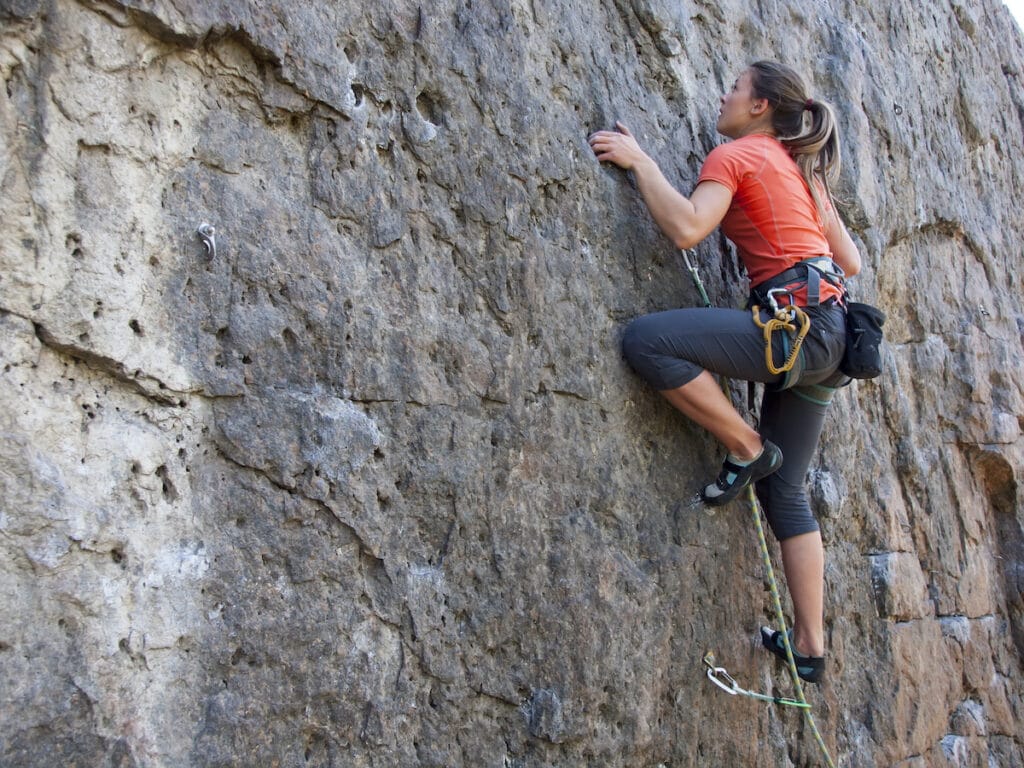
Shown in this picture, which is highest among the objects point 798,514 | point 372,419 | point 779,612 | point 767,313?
point 767,313

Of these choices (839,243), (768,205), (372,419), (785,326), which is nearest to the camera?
(372,419)

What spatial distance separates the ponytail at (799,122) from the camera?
11.4 feet

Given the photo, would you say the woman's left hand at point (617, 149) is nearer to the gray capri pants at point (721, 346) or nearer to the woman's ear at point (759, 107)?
the woman's ear at point (759, 107)

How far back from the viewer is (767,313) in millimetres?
3281

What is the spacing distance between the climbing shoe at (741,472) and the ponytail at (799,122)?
89cm

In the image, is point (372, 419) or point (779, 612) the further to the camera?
point (779, 612)

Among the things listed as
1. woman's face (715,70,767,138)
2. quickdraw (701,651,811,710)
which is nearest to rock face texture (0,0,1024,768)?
A: quickdraw (701,651,811,710)

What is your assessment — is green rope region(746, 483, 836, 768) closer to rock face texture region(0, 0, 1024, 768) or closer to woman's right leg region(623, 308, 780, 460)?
rock face texture region(0, 0, 1024, 768)

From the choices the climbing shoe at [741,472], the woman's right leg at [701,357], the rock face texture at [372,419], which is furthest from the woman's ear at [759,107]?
the climbing shoe at [741,472]

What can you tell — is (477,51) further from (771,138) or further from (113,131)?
(113,131)

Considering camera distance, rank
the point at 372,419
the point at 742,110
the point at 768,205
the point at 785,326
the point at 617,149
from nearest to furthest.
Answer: the point at 372,419 → the point at 785,326 → the point at 768,205 → the point at 617,149 → the point at 742,110

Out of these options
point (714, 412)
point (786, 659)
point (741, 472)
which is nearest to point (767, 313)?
point (714, 412)

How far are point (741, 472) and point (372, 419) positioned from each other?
1.36 metres

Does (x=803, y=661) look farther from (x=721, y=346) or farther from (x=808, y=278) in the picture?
(x=808, y=278)
